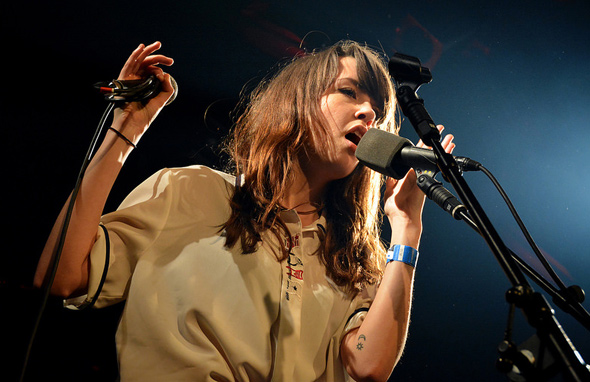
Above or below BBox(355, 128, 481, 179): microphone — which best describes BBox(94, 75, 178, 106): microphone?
below

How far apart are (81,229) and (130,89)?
41cm

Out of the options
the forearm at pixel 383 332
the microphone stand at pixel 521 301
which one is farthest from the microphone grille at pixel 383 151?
the forearm at pixel 383 332

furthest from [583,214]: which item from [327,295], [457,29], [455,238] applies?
[327,295]

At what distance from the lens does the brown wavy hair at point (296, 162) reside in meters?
1.37

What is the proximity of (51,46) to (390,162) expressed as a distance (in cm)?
140

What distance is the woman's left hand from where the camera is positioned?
138 cm

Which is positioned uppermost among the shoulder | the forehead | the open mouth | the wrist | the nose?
the forehead

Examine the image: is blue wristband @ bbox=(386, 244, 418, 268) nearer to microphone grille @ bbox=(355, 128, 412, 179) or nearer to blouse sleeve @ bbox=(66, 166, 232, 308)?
microphone grille @ bbox=(355, 128, 412, 179)

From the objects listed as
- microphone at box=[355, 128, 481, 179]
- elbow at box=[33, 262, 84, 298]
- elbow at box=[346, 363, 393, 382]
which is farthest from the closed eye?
elbow at box=[33, 262, 84, 298]

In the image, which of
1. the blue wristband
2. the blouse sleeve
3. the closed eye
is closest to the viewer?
the blouse sleeve

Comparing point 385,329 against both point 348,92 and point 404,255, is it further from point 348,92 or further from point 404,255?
point 348,92

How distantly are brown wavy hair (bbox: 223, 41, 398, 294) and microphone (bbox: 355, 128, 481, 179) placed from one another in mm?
403

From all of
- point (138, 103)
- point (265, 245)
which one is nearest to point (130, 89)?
point (138, 103)

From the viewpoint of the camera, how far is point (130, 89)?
1052mm
